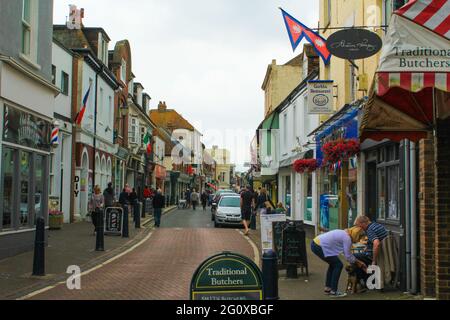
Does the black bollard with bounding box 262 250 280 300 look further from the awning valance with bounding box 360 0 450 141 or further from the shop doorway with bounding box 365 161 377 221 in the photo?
the shop doorway with bounding box 365 161 377 221

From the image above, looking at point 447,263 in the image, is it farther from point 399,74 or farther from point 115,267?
point 115,267

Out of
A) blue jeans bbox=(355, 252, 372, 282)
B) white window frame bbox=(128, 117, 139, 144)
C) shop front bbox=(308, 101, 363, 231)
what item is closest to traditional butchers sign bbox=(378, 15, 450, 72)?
blue jeans bbox=(355, 252, 372, 282)

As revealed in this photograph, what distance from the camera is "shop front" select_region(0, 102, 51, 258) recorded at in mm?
14090

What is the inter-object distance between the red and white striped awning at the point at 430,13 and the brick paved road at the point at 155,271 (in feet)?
19.0

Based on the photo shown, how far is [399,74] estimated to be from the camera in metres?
6.44

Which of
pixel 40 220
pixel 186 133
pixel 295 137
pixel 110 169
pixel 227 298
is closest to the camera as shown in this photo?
pixel 227 298

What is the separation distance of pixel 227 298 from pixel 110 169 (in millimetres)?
29552

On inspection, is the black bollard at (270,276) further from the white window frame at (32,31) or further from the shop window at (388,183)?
the white window frame at (32,31)

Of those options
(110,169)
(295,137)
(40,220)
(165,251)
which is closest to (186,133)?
(110,169)

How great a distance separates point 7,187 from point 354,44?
8831mm

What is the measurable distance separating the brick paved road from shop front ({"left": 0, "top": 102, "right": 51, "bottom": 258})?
263cm

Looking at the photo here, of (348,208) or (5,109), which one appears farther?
(348,208)

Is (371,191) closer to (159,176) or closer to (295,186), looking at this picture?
(295,186)

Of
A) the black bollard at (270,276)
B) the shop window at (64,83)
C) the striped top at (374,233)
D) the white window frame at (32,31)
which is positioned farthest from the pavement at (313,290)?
the shop window at (64,83)
